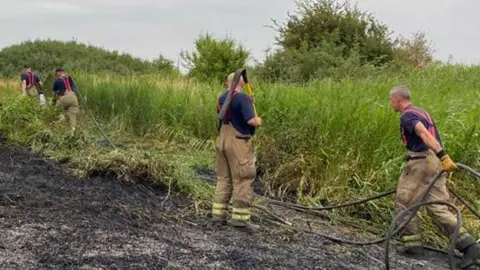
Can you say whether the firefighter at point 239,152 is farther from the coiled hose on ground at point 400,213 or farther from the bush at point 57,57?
the bush at point 57,57

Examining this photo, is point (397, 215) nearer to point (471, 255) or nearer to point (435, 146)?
point (435, 146)

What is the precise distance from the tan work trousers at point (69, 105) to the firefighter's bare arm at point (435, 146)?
915 cm

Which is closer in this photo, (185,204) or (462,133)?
(185,204)

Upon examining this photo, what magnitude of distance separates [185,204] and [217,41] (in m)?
17.7

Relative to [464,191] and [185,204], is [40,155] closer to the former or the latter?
[185,204]

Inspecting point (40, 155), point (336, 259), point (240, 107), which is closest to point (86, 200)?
point (240, 107)

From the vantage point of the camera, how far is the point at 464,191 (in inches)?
315

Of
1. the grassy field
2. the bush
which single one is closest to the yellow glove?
the grassy field

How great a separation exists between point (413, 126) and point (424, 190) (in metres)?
0.70

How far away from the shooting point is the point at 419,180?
6461 mm

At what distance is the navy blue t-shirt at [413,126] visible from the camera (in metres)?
6.24

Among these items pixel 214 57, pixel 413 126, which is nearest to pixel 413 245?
pixel 413 126

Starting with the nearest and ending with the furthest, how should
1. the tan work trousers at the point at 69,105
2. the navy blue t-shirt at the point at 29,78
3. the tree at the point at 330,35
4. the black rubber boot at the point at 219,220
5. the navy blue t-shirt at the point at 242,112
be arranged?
the navy blue t-shirt at the point at 242,112 → the black rubber boot at the point at 219,220 → the tan work trousers at the point at 69,105 → the navy blue t-shirt at the point at 29,78 → the tree at the point at 330,35

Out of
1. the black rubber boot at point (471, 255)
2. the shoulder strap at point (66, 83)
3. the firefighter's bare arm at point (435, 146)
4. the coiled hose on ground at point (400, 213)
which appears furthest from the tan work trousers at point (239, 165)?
the shoulder strap at point (66, 83)
